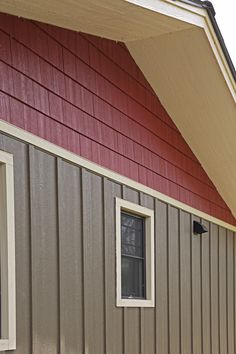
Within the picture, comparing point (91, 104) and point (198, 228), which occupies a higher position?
point (91, 104)

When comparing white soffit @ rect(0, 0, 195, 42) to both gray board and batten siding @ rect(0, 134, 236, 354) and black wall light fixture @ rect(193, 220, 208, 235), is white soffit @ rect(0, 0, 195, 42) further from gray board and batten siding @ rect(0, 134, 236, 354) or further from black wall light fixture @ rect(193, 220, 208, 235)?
black wall light fixture @ rect(193, 220, 208, 235)

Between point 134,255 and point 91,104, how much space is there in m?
1.56

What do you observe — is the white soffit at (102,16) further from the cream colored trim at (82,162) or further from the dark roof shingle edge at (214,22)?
the cream colored trim at (82,162)

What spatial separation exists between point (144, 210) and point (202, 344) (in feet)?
7.73

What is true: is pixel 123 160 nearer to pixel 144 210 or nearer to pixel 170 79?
pixel 144 210

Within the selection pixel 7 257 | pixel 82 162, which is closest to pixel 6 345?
pixel 7 257

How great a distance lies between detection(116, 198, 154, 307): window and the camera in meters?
5.33

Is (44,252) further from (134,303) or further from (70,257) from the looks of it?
(134,303)

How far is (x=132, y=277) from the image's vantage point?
5.69m

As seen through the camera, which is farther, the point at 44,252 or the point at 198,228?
the point at 198,228

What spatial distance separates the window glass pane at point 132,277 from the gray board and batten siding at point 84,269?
0.18 metres

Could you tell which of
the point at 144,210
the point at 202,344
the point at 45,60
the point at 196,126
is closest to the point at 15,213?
the point at 45,60

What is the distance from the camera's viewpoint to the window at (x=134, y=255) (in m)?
5.33

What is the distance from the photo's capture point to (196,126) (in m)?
6.82
